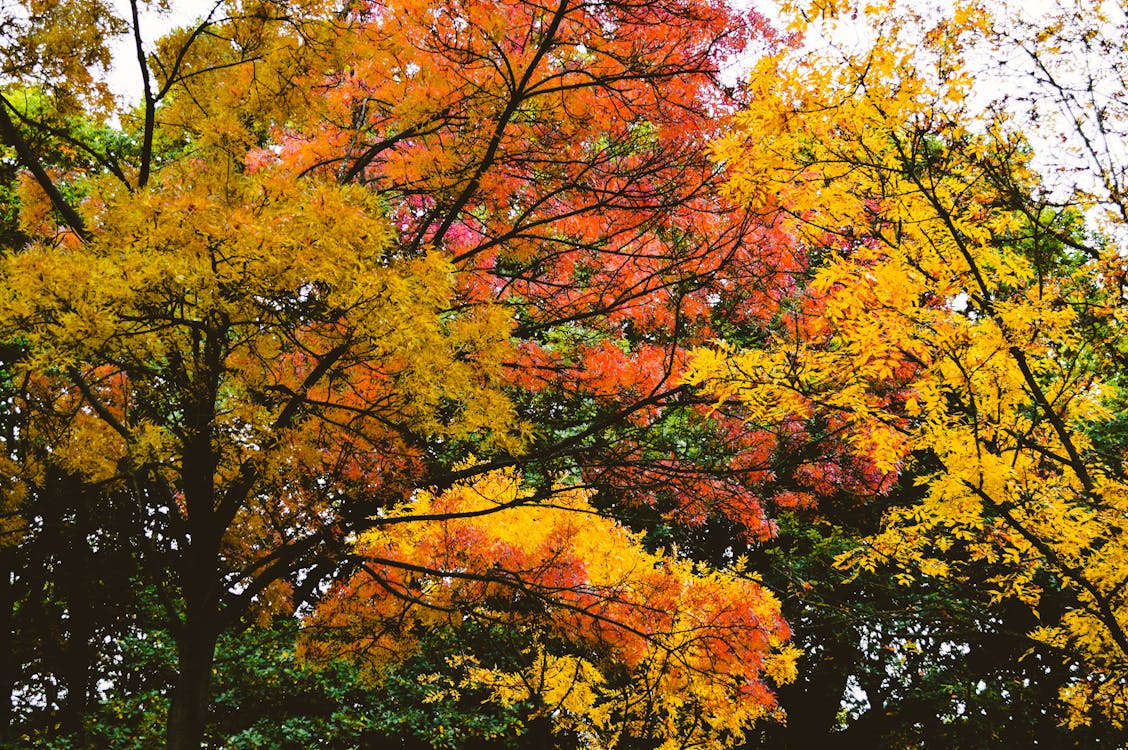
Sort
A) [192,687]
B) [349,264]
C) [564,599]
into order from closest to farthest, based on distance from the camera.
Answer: [349,264] < [192,687] < [564,599]

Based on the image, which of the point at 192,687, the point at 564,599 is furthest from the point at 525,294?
the point at 192,687

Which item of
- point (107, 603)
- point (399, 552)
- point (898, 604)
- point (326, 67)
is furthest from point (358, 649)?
point (898, 604)

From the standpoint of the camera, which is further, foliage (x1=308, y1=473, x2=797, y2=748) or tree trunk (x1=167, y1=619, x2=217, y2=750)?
foliage (x1=308, y1=473, x2=797, y2=748)

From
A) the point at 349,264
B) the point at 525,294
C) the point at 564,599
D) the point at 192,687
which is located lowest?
the point at 192,687

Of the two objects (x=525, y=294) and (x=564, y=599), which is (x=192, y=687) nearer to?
(x=564, y=599)

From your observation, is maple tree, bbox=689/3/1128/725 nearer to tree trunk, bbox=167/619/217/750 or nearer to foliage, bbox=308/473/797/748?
foliage, bbox=308/473/797/748

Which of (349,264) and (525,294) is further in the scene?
(525,294)

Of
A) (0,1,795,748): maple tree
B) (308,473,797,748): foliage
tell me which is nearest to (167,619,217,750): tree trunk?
(0,1,795,748): maple tree

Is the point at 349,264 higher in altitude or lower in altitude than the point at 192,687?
higher

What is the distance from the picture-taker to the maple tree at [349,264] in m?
3.23

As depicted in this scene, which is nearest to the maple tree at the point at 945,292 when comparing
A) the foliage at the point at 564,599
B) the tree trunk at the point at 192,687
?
the foliage at the point at 564,599

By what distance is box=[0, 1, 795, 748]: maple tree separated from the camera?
A: 10.6ft

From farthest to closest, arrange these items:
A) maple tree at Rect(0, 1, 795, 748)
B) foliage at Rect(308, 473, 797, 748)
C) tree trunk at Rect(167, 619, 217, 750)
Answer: foliage at Rect(308, 473, 797, 748)
tree trunk at Rect(167, 619, 217, 750)
maple tree at Rect(0, 1, 795, 748)

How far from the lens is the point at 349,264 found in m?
3.26
